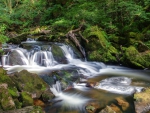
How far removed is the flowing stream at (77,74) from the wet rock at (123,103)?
135 mm

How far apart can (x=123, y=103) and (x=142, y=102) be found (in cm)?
66

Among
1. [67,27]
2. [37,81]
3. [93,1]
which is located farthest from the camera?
[93,1]


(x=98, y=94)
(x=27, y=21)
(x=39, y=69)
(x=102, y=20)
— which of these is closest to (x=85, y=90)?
(x=98, y=94)

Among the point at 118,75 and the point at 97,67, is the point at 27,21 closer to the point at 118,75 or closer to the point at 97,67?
the point at 97,67

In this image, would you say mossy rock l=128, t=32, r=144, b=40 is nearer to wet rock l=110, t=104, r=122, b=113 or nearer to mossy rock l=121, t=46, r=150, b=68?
mossy rock l=121, t=46, r=150, b=68

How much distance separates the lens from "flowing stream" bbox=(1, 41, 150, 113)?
20.8 ft

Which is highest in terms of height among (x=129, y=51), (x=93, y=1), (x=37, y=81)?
(x=93, y=1)

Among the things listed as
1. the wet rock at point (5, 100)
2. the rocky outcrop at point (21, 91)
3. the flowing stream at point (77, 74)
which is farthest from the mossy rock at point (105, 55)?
the wet rock at point (5, 100)

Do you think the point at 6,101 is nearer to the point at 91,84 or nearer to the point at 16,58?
the point at 91,84

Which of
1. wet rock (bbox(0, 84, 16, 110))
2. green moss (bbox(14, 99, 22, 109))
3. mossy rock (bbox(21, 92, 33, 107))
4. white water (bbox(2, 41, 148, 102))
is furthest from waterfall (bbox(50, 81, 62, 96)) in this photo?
wet rock (bbox(0, 84, 16, 110))

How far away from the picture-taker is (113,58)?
10211mm

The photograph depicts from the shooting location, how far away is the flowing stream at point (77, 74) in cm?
634

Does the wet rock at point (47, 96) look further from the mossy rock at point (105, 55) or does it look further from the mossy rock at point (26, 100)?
the mossy rock at point (105, 55)

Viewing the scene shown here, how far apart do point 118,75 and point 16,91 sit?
16.7ft
